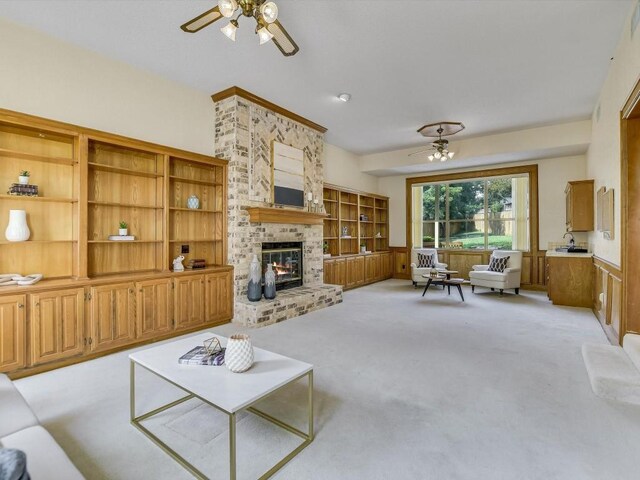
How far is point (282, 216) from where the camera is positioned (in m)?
5.34

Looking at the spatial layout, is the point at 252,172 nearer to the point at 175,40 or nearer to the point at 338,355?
the point at 175,40

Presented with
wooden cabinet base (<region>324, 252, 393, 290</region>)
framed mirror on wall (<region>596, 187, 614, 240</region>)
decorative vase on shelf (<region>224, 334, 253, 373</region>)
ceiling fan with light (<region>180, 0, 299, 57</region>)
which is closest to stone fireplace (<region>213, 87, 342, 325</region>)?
wooden cabinet base (<region>324, 252, 393, 290</region>)

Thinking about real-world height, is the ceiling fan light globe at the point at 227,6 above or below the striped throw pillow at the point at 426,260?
above

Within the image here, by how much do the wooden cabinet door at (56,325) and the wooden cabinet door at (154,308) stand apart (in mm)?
567

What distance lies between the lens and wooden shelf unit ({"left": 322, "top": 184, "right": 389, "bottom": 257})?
302 inches

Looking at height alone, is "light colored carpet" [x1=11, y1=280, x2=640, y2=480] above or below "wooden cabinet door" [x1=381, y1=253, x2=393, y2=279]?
below

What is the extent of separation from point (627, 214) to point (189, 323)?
5.16m

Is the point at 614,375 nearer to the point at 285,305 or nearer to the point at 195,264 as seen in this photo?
the point at 285,305

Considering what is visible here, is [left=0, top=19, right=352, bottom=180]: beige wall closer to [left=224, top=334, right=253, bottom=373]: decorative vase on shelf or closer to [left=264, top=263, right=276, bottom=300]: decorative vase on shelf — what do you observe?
[left=264, top=263, right=276, bottom=300]: decorative vase on shelf

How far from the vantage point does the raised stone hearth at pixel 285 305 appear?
14.9ft

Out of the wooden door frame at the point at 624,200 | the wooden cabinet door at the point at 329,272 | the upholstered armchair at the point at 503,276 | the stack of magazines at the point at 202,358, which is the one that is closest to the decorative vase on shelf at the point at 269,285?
the wooden cabinet door at the point at 329,272

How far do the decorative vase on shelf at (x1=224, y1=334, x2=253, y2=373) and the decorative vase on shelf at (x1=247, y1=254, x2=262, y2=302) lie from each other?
2.83 m

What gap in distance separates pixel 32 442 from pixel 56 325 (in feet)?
7.18

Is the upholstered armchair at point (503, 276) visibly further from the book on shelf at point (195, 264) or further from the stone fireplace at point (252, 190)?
the book on shelf at point (195, 264)
